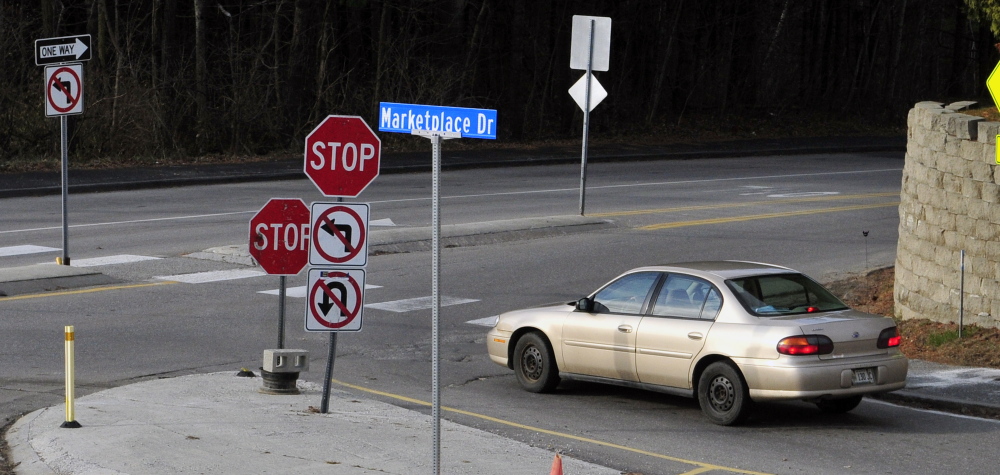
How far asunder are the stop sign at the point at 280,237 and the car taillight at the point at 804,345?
3.81 metres

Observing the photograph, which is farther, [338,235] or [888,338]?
[888,338]

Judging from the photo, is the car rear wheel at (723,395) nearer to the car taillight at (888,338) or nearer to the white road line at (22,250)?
the car taillight at (888,338)

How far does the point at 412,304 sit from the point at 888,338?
Result: 22.5ft

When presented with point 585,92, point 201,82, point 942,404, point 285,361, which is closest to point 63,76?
point 285,361

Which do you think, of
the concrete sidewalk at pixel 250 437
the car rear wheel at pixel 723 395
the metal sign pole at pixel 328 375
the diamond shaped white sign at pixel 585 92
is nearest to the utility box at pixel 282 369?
the concrete sidewalk at pixel 250 437

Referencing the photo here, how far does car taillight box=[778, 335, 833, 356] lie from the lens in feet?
31.7

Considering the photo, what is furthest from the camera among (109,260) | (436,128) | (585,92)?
(585,92)

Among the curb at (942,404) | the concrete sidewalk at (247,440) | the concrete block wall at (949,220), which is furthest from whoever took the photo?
the concrete block wall at (949,220)

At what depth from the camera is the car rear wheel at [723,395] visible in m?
9.91

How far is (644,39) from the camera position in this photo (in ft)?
162

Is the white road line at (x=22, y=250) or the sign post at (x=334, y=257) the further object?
the white road line at (x=22, y=250)

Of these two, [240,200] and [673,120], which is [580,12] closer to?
[673,120]

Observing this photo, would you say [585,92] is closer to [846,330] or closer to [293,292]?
[293,292]

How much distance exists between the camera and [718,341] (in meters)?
10.1
